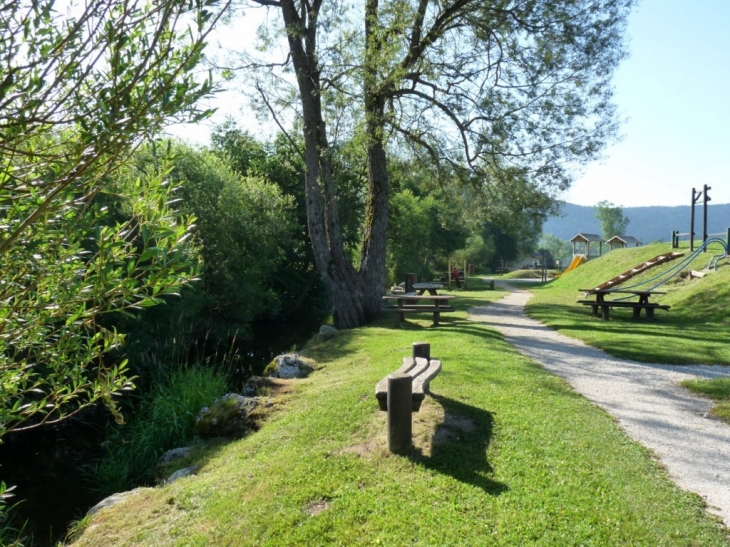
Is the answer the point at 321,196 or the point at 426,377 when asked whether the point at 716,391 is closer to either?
the point at 426,377

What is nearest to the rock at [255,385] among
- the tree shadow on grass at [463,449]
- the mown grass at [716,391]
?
the tree shadow on grass at [463,449]

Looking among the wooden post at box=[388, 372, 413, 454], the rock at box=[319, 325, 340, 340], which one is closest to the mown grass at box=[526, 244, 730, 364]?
the rock at box=[319, 325, 340, 340]

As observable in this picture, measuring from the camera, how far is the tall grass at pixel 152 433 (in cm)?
821

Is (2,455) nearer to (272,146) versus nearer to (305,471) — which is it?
(305,471)

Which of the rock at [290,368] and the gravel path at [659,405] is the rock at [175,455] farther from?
the gravel path at [659,405]

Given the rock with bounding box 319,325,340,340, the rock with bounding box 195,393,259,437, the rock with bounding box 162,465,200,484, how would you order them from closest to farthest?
the rock with bounding box 162,465,200,484 < the rock with bounding box 195,393,259,437 < the rock with bounding box 319,325,340,340

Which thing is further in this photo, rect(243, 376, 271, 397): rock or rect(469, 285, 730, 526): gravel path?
rect(243, 376, 271, 397): rock

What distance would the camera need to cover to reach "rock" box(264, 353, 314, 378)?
36.0 feet

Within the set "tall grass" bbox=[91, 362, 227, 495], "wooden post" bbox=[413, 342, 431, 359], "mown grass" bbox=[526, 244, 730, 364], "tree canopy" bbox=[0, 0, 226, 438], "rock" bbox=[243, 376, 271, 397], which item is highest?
"tree canopy" bbox=[0, 0, 226, 438]

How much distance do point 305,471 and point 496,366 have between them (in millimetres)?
4815

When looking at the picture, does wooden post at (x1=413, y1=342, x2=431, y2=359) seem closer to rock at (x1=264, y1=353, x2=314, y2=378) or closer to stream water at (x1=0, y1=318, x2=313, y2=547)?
rock at (x1=264, y1=353, x2=314, y2=378)

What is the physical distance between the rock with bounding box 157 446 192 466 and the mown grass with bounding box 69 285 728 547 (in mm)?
762

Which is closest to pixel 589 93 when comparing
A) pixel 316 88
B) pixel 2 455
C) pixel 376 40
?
pixel 376 40

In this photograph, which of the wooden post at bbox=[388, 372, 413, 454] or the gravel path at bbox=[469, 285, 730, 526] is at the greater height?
the wooden post at bbox=[388, 372, 413, 454]
